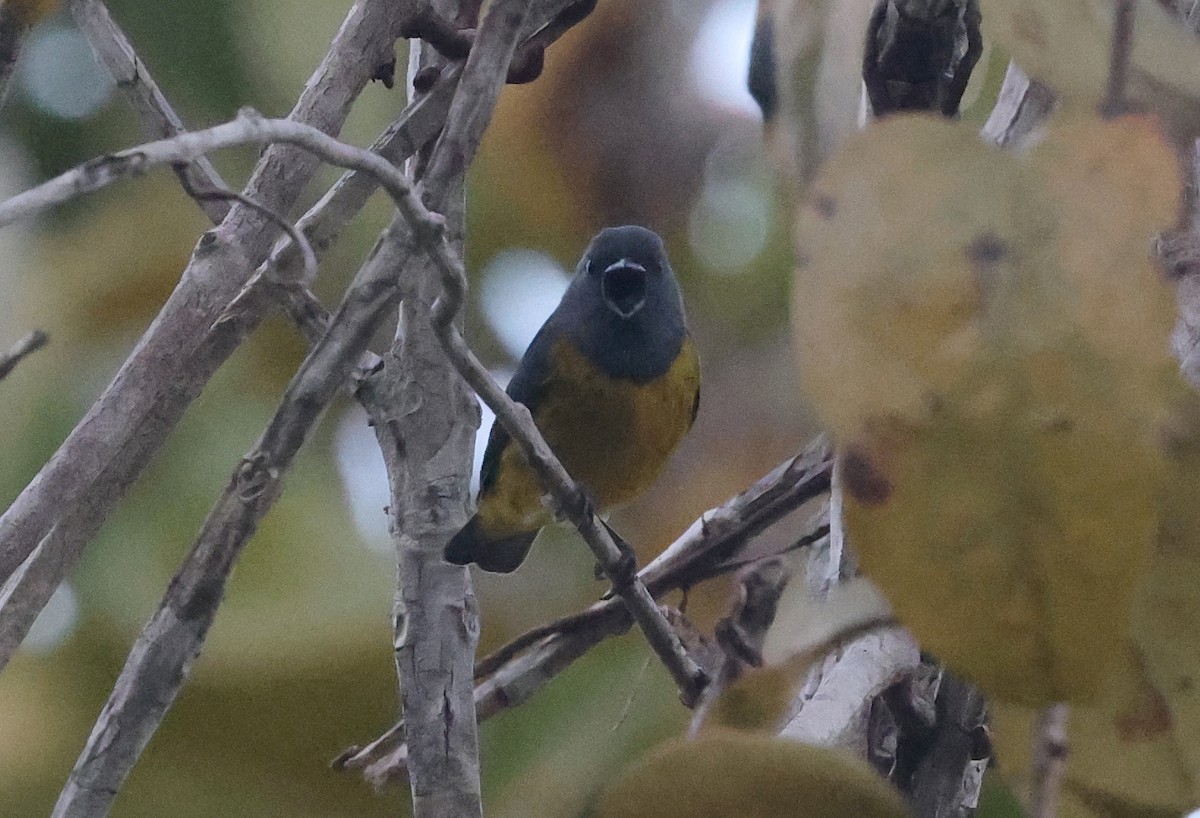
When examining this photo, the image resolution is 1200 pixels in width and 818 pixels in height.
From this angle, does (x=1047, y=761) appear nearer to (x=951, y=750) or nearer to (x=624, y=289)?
(x=951, y=750)

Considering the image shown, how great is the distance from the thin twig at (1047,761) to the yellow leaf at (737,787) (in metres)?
0.02

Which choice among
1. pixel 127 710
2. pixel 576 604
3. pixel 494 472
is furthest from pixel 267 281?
pixel 494 472

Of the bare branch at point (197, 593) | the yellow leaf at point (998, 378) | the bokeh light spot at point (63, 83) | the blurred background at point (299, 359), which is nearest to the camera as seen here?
the yellow leaf at point (998, 378)

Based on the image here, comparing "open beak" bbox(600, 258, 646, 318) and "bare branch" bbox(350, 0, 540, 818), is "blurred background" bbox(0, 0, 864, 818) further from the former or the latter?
"bare branch" bbox(350, 0, 540, 818)

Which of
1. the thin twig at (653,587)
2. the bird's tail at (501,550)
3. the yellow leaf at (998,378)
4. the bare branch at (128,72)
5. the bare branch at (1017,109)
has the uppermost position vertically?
the bare branch at (128,72)

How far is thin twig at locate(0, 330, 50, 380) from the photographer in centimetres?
29

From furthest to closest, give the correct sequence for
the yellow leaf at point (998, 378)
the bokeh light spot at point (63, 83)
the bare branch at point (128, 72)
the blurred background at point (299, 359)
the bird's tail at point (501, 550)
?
the bokeh light spot at point (63, 83)
the blurred background at point (299, 359)
the bird's tail at point (501, 550)
the bare branch at point (128, 72)
the yellow leaf at point (998, 378)

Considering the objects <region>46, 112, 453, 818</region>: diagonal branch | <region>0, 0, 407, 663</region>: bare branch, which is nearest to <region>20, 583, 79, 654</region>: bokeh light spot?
<region>0, 0, 407, 663</region>: bare branch

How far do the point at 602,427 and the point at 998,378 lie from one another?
0.82 m

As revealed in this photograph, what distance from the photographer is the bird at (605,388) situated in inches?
37.0

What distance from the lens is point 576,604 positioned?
797mm

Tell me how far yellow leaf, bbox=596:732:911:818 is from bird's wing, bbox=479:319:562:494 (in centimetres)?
79

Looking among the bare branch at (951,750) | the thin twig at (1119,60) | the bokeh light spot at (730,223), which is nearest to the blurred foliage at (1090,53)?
the thin twig at (1119,60)

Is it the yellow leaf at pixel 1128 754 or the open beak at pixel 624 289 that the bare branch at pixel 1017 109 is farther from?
the open beak at pixel 624 289
